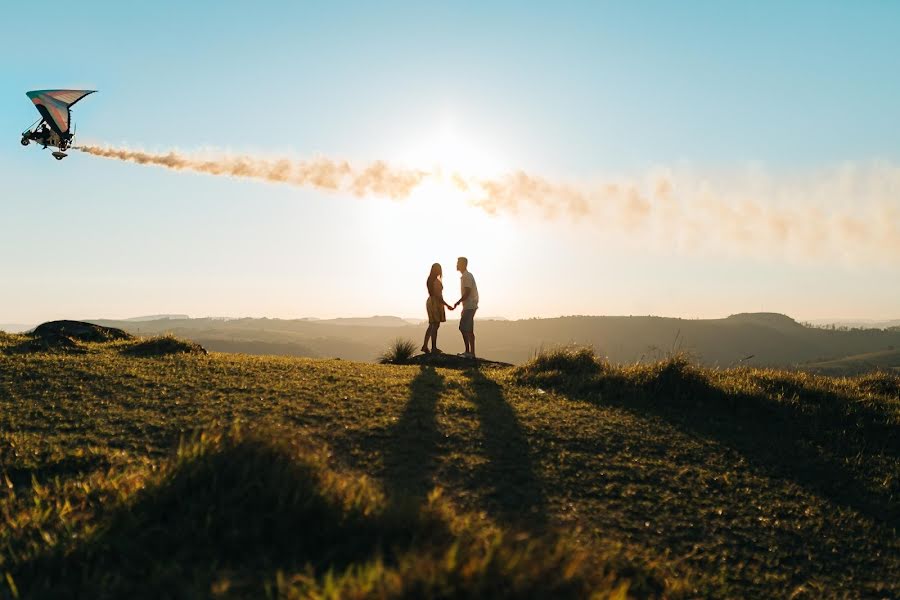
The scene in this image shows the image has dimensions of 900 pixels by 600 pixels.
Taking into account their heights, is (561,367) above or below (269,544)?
above

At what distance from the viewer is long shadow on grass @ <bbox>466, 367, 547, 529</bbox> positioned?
5949mm

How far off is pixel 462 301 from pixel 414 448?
338 inches

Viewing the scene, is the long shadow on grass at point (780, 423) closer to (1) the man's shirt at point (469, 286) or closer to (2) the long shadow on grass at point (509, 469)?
(2) the long shadow on grass at point (509, 469)

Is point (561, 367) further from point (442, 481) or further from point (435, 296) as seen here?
point (442, 481)

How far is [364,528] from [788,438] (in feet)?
24.6

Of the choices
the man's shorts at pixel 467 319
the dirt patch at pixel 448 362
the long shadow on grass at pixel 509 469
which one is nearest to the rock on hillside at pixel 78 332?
the dirt patch at pixel 448 362

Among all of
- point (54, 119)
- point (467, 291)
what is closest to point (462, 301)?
point (467, 291)

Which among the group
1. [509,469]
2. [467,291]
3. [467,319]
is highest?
[467,291]

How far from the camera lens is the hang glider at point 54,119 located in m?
24.4

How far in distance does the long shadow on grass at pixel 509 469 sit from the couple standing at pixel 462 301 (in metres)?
5.77

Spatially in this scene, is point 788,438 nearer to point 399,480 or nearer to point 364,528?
point 399,480

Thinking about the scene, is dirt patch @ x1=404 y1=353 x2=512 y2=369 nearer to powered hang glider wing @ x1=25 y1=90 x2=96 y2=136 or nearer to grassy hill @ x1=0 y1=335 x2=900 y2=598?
grassy hill @ x1=0 y1=335 x2=900 y2=598

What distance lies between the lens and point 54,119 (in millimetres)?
24562

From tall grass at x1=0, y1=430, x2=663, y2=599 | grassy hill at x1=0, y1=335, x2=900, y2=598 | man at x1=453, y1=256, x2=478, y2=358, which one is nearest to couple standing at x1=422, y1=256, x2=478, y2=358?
man at x1=453, y1=256, x2=478, y2=358
